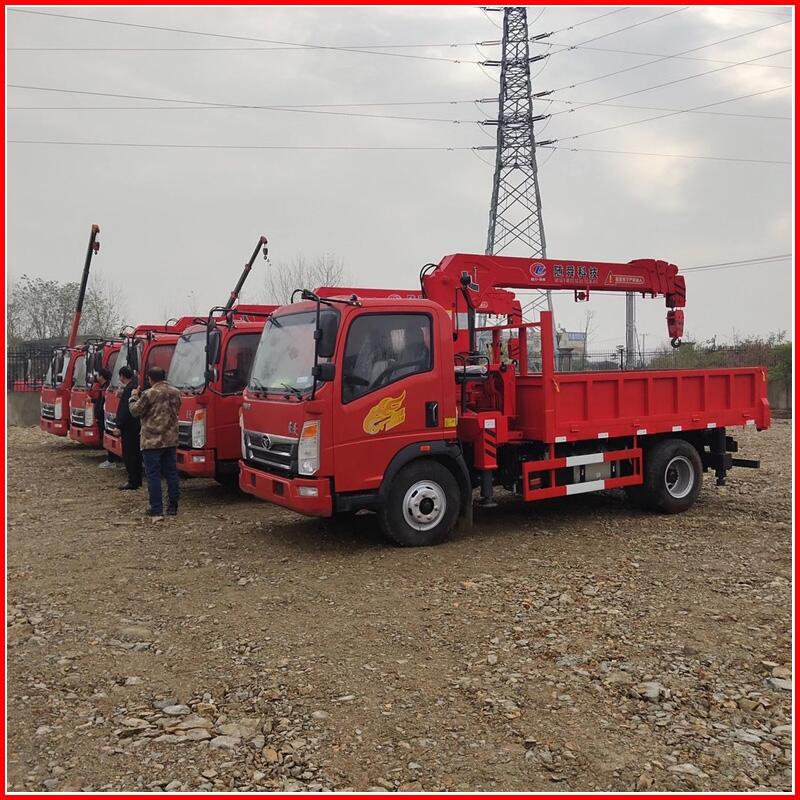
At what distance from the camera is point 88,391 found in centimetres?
1352

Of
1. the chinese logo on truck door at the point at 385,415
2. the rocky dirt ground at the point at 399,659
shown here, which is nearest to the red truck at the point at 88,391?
the rocky dirt ground at the point at 399,659

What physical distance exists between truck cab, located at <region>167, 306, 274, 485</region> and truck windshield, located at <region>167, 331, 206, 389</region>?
0.02 m

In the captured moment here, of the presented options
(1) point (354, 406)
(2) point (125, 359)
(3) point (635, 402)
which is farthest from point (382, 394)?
(2) point (125, 359)

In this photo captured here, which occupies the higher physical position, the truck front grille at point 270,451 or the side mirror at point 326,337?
the side mirror at point 326,337

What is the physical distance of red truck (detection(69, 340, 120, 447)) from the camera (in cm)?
1339

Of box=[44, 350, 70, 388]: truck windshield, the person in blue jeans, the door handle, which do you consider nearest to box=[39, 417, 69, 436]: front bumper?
box=[44, 350, 70, 388]: truck windshield

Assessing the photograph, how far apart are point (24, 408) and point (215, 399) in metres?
15.4

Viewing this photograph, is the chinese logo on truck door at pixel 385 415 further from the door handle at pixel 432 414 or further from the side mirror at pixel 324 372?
the side mirror at pixel 324 372

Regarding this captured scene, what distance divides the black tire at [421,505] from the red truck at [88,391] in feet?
27.3

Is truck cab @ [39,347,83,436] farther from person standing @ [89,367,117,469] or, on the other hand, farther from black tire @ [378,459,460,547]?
black tire @ [378,459,460,547]

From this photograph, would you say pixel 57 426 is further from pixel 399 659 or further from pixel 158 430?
pixel 399 659

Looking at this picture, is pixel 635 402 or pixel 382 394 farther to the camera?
pixel 635 402

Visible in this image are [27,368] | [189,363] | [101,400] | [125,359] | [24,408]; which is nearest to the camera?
[189,363]

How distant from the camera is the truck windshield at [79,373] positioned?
14516mm
